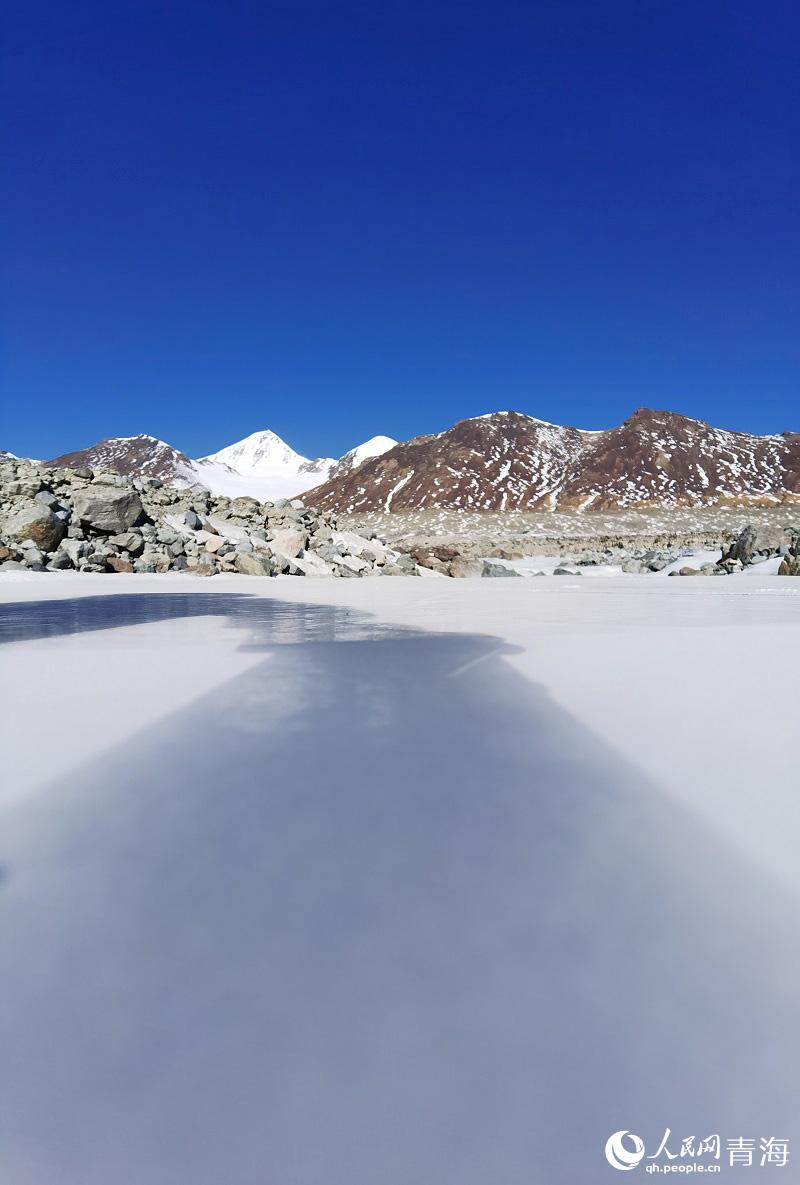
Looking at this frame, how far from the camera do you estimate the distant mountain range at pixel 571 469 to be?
115 meters

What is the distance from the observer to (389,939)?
103 centimetres

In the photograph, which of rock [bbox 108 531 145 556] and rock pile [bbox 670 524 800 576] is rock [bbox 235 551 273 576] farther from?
rock pile [bbox 670 524 800 576]

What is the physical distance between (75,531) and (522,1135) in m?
14.4

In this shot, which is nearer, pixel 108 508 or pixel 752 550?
pixel 108 508

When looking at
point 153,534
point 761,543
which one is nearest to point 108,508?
point 153,534

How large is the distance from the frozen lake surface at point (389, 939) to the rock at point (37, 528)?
1122 cm

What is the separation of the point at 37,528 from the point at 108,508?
202 centimetres

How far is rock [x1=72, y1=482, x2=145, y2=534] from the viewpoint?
13.8m

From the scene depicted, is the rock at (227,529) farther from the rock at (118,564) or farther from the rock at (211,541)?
the rock at (118,564)

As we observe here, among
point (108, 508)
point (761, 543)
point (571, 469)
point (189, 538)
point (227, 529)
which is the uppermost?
point (571, 469)

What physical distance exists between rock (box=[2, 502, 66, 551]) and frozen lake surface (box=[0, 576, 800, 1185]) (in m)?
11.2

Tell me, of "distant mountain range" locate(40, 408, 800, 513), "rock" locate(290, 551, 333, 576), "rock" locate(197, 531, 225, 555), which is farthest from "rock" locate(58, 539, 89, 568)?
"distant mountain range" locate(40, 408, 800, 513)

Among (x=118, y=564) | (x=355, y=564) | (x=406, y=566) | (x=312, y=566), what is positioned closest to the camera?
(x=118, y=564)

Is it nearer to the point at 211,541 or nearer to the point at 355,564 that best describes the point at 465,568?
the point at 355,564
